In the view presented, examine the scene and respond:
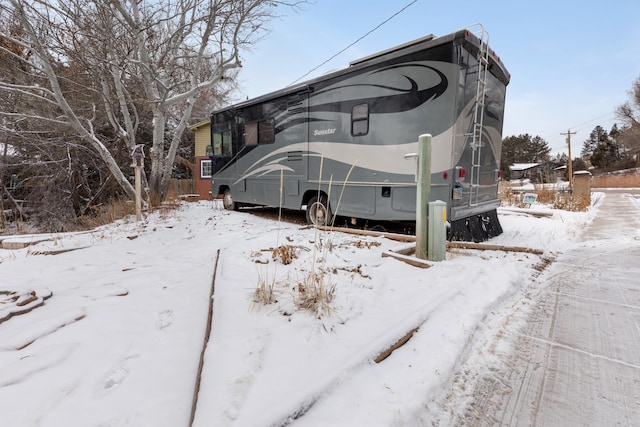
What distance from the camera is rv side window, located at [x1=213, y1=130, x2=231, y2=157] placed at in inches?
329

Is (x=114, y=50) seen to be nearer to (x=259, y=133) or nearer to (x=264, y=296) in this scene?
(x=259, y=133)

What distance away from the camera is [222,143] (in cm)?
859

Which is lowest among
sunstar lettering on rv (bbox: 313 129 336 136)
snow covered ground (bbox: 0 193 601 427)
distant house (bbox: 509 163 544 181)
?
snow covered ground (bbox: 0 193 601 427)

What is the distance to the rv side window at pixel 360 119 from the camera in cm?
506

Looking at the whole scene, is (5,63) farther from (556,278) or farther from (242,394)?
(556,278)

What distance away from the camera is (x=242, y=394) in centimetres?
139

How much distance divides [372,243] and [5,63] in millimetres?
12571

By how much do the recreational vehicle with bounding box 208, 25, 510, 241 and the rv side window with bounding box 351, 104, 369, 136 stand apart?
0.05 ft

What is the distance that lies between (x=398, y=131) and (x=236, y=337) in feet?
12.5

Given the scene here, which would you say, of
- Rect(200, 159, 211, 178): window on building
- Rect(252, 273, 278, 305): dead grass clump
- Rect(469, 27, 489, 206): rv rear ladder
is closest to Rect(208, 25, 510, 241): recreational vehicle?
Rect(469, 27, 489, 206): rv rear ladder

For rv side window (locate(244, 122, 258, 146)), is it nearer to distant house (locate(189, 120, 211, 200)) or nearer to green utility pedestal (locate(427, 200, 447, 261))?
green utility pedestal (locate(427, 200, 447, 261))

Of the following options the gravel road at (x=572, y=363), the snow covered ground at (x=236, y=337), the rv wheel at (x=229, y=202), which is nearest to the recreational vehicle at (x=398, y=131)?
the snow covered ground at (x=236, y=337)

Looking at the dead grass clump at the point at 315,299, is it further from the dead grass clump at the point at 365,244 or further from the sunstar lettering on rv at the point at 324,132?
the sunstar lettering on rv at the point at 324,132

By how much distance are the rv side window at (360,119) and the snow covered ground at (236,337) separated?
2271 mm
